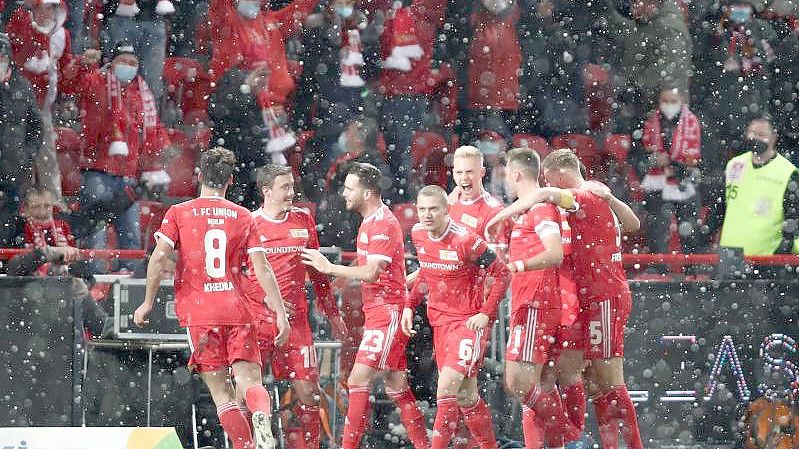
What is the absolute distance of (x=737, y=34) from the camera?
1486cm

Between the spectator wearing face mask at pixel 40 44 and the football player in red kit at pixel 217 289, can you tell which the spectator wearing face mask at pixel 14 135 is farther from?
the football player in red kit at pixel 217 289

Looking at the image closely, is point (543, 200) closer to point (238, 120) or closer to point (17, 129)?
point (238, 120)

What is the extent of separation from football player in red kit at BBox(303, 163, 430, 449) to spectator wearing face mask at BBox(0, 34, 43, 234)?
2518 mm

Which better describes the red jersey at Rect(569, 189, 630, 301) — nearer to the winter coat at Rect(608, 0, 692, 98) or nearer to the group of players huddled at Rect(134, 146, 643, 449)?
the group of players huddled at Rect(134, 146, 643, 449)

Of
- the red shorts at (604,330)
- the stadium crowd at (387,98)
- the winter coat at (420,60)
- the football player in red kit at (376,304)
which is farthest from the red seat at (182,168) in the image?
the red shorts at (604,330)

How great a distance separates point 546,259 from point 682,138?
505 cm

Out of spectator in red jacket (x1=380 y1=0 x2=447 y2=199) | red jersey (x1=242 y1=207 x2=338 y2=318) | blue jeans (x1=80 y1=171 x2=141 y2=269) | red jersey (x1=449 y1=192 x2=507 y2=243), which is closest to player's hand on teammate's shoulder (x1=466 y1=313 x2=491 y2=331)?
red jersey (x1=449 y1=192 x2=507 y2=243)

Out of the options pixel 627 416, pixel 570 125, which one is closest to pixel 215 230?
pixel 627 416

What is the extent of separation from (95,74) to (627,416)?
5.39 m

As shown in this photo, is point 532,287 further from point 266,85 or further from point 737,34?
point 737,34

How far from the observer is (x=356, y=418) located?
35.0 ft

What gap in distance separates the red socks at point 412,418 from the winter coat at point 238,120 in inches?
116

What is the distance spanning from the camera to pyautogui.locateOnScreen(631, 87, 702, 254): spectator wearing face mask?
1384cm

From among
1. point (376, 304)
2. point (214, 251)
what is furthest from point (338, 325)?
point (214, 251)
